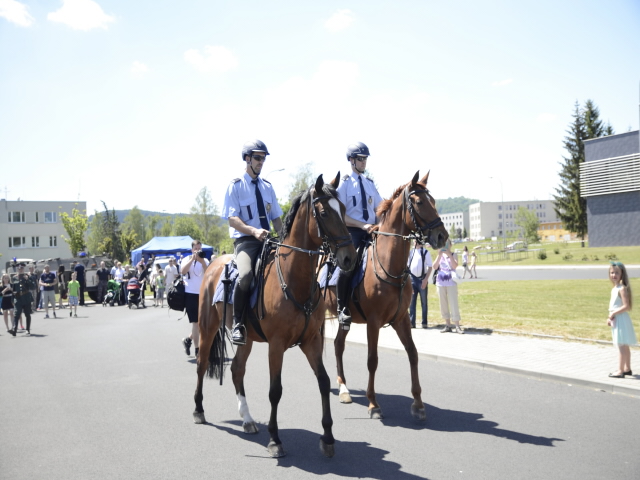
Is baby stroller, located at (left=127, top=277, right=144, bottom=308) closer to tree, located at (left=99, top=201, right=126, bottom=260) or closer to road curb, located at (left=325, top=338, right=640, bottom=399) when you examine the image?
road curb, located at (left=325, top=338, right=640, bottom=399)

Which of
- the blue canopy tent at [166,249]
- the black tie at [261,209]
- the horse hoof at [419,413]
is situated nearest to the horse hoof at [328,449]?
the horse hoof at [419,413]

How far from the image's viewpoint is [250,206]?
6.34 metres

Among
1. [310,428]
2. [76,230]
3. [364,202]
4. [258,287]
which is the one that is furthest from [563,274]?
[76,230]

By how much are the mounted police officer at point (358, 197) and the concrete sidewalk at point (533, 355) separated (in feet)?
11.1

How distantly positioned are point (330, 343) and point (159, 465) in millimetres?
8187

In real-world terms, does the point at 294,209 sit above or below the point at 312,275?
above

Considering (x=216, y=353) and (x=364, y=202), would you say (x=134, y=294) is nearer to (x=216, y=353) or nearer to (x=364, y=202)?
(x=216, y=353)

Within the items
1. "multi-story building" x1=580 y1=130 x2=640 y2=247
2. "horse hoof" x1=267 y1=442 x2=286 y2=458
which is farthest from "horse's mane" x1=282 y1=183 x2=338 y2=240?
"multi-story building" x1=580 y1=130 x2=640 y2=247

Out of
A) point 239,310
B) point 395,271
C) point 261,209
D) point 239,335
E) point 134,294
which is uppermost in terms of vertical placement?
point 261,209

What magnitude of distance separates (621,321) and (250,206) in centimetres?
573

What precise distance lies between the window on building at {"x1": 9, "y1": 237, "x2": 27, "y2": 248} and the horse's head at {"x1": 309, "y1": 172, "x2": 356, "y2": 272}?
288ft

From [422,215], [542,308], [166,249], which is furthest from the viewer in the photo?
[166,249]

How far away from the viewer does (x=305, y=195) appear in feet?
18.1

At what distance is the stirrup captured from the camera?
5812 mm
